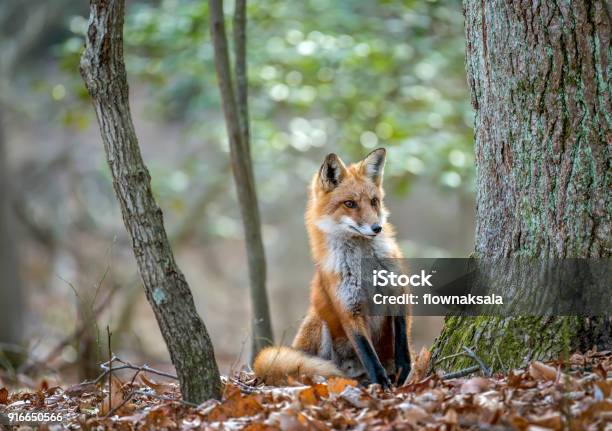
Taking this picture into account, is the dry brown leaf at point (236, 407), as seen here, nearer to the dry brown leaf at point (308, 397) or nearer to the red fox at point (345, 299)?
the dry brown leaf at point (308, 397)

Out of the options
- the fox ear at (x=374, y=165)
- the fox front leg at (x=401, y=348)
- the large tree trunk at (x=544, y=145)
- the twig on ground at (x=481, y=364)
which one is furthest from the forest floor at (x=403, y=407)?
the fox ear at (x=374, y=165)

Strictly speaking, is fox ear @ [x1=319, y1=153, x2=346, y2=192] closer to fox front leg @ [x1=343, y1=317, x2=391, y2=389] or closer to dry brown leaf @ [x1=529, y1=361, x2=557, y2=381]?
fox front leg @ [x1=343, y1=317, x2=391, y2=389]

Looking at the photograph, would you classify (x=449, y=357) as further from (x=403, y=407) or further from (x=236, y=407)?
(x=236, y=407)

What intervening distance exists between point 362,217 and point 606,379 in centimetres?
204

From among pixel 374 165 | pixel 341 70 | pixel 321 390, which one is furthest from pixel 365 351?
pixel 341 70

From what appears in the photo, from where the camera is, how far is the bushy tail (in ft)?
14.9

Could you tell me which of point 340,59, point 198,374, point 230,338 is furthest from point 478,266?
point 230,338

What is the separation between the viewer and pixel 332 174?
5.18m

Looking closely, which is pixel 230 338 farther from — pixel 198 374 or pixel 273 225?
pixel 198 374

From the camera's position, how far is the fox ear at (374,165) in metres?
5.26

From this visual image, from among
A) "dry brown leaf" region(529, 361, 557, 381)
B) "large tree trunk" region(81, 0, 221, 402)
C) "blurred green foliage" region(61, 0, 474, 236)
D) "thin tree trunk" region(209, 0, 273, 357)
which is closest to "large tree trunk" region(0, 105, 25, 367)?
"blurred green foliage" region(61, 0, 474, 236)

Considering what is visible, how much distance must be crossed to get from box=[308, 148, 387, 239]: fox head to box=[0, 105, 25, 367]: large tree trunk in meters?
8.14

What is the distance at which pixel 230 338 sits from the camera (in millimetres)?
15594

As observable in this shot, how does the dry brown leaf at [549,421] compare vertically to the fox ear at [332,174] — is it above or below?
below
